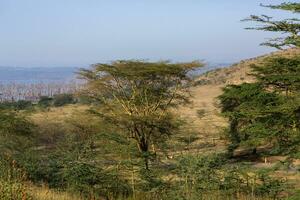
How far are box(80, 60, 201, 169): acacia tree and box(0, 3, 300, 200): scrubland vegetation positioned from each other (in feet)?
0.20

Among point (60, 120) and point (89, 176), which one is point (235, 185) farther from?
point (60, 120)

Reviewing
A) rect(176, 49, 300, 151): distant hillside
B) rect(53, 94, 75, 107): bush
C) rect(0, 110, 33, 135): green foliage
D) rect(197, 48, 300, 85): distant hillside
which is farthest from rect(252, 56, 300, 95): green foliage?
rect(197, 48, 300, 85): distant hillside

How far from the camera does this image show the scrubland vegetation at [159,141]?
9.23 metres

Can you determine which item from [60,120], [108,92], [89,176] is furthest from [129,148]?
[60,120]

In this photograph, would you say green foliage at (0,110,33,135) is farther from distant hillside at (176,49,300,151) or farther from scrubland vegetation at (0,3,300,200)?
distant hillside at (176,49,300,151)

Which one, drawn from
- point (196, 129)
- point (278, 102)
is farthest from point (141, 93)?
point (196, 129)

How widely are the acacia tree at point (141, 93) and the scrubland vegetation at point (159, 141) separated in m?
0.06

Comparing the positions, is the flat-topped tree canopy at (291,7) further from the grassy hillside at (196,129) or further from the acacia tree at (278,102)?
the grassy hillside at (196,129)

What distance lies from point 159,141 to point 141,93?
9.82 ft

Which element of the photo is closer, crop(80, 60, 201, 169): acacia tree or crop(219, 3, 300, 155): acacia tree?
crop(219, 3, 300, 155): acacia tree

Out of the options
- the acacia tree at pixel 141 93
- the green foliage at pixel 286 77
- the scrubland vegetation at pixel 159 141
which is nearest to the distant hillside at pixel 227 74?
the scrubland vegetation at pixel 159 141

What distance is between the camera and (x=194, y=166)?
10.7 meters

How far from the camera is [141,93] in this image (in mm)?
30047

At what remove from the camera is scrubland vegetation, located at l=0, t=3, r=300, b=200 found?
9234mm
